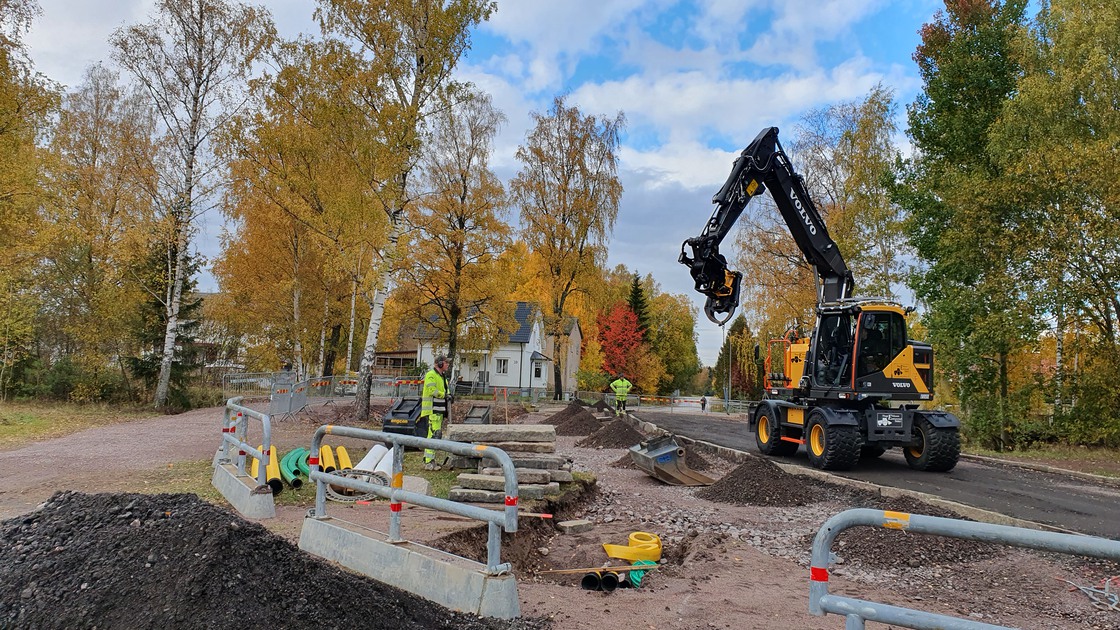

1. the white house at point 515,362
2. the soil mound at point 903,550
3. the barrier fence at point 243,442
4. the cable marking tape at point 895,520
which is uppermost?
the white house at point 515,362

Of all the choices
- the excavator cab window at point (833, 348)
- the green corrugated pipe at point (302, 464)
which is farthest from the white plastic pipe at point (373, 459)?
the excavator cab window at point (833, 348)

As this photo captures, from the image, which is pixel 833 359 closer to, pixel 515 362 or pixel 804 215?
pixel 804 215

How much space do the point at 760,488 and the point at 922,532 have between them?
766 cm

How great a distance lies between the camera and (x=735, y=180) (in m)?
13.3

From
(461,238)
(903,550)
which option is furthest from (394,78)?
(903,550)

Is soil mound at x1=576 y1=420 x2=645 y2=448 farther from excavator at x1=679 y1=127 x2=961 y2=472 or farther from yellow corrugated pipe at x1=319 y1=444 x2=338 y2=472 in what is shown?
yellow corrugated pipe at x1=319 y1=444 x2=338 y2=472

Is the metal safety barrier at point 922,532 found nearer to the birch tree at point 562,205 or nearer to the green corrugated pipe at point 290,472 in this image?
the green corrugated pipe at point 290,472

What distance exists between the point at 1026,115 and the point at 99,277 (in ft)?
94.6

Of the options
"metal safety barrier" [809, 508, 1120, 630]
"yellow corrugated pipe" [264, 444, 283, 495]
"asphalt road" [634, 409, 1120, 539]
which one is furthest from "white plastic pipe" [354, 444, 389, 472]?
"asphalt road" [634, 409, 1120, 539]

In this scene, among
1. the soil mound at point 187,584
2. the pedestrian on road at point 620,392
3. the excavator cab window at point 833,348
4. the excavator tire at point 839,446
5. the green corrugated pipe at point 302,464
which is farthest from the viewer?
the pedestrian on road at point 620,392

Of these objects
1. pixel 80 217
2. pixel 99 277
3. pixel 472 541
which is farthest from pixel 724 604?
pixel 80 217

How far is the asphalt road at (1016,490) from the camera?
843 centimetres

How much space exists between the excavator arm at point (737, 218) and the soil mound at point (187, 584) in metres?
9.69

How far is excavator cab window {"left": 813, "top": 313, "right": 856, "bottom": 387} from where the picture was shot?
497 inches
